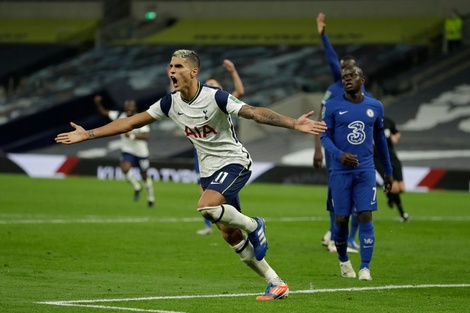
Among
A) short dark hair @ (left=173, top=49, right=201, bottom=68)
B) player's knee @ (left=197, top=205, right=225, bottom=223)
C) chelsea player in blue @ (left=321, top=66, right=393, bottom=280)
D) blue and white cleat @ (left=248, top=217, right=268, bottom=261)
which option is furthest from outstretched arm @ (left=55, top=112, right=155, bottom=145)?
chelsea player in blue @ (left=321, top=66, right=393, bottom=280)

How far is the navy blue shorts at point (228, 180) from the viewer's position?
1134 cm

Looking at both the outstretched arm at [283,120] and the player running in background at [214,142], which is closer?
the outstretched arm at [283,120]

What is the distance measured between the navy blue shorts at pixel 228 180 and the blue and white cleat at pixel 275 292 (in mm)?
983

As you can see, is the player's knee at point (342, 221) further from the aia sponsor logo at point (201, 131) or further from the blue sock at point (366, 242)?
the aia sponsor logo at point (201, 131)

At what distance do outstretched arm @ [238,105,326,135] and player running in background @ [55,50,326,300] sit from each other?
0.42 ft

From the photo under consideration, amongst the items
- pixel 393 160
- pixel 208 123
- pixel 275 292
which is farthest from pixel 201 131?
pixel 393 160

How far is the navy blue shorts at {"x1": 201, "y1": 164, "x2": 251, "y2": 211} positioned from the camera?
11344mm

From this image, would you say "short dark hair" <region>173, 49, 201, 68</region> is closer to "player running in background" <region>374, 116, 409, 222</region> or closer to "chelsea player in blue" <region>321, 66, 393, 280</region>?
"chelsea player in blue" <region>321, 66, 393, 280</region>

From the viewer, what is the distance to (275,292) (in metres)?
11.3

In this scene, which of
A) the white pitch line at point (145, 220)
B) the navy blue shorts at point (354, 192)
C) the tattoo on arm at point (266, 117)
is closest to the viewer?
the tattoo on arm at point (266, 117)

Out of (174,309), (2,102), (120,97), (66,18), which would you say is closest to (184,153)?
(120,97)

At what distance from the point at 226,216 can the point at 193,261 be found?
4.44 meters

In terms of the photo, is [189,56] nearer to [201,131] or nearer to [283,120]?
[201,131]

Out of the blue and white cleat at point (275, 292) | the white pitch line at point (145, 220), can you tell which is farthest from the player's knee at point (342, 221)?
the white pitch line at point (145, 220)
